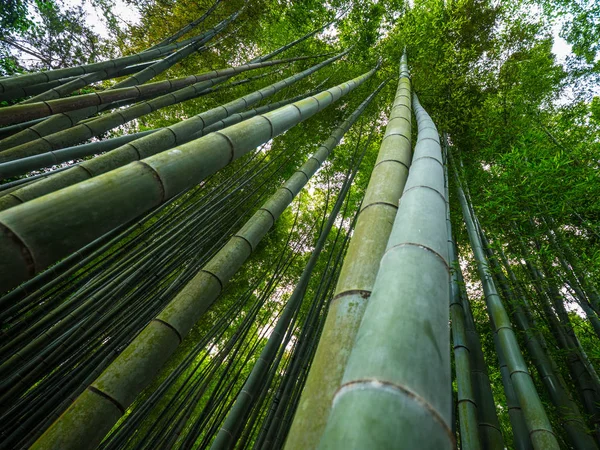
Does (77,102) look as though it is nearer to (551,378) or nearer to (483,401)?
(483,401)

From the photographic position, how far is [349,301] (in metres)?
0.98

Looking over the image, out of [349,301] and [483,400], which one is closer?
[349,301]

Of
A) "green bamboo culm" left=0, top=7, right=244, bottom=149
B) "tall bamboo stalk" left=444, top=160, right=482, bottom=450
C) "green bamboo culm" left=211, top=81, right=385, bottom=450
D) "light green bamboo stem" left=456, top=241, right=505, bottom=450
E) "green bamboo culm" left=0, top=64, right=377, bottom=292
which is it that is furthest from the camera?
"green bamboo culm" left=211, top=81, right=385, bottom=450

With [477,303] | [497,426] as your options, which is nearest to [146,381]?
[497,426]

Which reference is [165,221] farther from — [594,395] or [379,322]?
[594,395]

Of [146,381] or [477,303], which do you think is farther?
[477,303]

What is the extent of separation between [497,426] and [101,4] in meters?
6.99

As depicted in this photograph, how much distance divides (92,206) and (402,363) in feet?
2.72

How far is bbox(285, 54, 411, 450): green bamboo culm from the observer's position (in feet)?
2.63

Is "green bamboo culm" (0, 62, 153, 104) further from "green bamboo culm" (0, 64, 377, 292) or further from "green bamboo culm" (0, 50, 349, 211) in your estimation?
"green bamboo culm" (0, 64, 377, 292)

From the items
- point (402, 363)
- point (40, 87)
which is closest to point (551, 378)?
point (402, 363)

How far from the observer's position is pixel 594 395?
216 centimetres

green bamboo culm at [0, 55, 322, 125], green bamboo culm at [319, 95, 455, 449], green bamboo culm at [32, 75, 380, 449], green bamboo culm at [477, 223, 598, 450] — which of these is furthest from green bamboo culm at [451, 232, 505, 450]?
green bamboo culm at [0, 55, 322, 125]

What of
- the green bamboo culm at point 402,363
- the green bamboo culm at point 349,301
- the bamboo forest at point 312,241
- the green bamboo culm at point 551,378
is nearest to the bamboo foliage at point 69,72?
the bamboo forest at point 312,241
